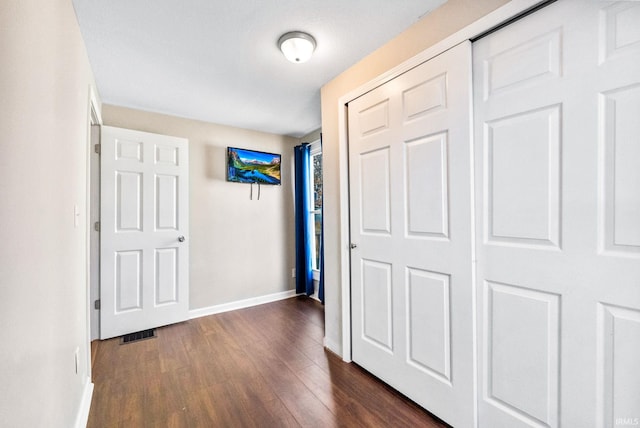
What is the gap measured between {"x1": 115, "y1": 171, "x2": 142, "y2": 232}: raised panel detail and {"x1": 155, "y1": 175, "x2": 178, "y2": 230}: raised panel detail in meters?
0.16

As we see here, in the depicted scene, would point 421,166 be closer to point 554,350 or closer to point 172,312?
point 554,350

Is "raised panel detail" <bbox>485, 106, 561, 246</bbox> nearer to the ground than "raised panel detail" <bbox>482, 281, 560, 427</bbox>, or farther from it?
farther from it

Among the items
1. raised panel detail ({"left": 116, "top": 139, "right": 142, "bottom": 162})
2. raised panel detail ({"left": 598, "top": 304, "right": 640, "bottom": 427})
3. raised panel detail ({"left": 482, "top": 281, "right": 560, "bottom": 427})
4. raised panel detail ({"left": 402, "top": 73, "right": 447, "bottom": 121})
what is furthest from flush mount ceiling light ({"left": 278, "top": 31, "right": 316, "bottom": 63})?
raised panel detail ({"left": 598, "top": 304, "right": 640, "bottom": 427})

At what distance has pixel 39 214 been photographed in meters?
0.96

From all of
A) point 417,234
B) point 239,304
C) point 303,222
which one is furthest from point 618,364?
point 239,304

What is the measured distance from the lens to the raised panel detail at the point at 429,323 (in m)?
1.47

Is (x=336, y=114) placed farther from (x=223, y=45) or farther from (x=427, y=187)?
(x=427, y=187)

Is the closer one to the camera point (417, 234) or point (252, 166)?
point (417, 234)

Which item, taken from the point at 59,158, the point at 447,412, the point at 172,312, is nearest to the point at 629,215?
the point at 447,412

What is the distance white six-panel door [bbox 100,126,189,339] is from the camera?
2.55 m

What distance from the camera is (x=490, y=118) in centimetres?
130

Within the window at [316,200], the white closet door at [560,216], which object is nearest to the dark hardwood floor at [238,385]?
the white closet door at [560,216]

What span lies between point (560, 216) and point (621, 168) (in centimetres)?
24

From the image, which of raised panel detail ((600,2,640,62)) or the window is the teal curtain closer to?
the window
